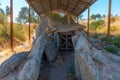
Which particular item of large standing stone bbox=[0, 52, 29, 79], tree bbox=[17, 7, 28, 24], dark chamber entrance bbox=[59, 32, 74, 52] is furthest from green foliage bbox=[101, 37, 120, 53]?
tree bbox=[17, 7, 28, 24]

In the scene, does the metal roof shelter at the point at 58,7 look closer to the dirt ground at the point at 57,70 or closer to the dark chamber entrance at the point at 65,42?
the dark chamber entrance at the point at 65,42

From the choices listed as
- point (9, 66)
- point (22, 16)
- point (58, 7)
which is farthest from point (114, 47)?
point (22, 16)

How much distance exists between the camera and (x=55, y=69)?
9.48m

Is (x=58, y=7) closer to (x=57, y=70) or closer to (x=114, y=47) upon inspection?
(x=114, y=47)

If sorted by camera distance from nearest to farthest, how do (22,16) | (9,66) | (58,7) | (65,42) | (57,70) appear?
(9,66) → (57,70) → (65,42) → (58,7) → (22,16)

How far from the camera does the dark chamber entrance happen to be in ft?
41.8

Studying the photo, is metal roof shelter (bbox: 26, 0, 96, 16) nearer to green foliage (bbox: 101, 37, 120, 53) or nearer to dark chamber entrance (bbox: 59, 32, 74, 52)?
green foliage (bbox: 101, 37, 120, 53)

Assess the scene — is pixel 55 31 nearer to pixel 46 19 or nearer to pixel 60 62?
pixel 46 19

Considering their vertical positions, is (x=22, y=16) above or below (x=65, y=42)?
above

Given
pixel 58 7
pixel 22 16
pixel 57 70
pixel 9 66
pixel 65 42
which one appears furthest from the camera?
pixel 22 16

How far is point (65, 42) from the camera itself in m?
12.9

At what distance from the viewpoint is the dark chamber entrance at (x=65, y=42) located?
1275 centimetres

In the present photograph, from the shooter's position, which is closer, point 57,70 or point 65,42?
point 57,70

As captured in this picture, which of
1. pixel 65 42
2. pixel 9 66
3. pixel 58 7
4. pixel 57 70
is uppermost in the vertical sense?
pixel 58 7
